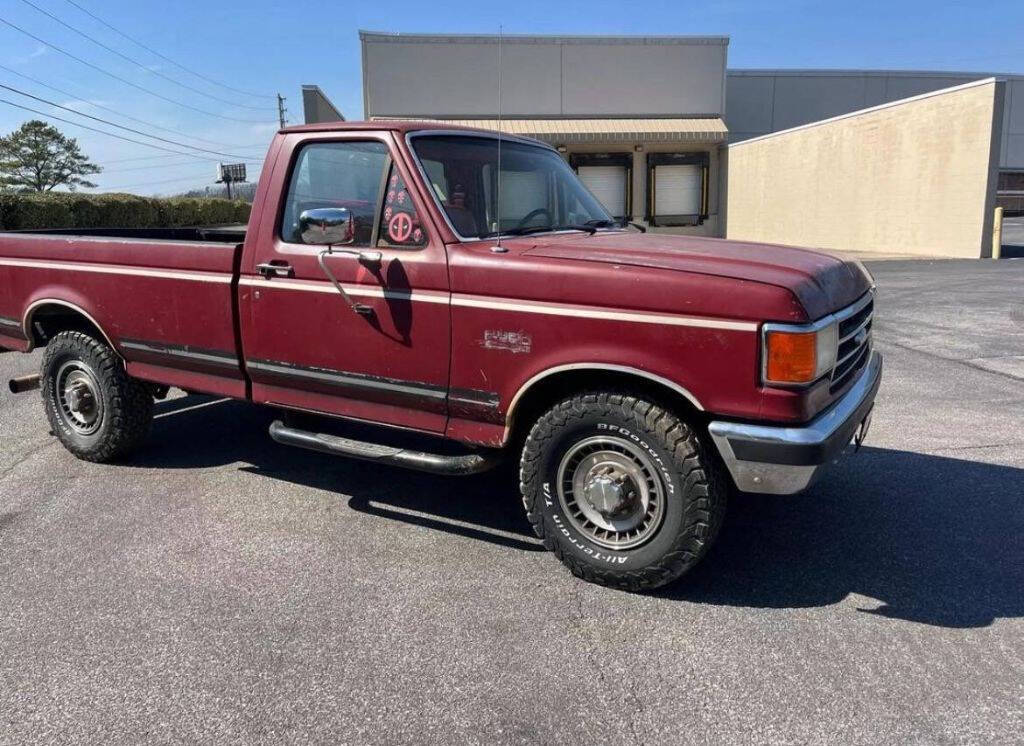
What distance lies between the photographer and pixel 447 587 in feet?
11.6

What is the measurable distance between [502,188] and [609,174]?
25551mm

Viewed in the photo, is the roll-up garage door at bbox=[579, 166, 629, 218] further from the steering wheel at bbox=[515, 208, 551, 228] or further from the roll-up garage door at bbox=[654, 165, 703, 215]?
the steering wheel at bbox=[515, 208, 551, 228]

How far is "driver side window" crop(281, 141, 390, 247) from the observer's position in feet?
13.0

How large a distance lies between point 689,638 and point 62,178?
6990 centimetres

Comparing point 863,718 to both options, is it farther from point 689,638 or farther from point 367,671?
point 367,671

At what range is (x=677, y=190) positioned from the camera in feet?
96.4

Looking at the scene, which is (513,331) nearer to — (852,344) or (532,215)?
(532,215)

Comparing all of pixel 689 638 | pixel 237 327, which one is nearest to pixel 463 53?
pixel 237 327

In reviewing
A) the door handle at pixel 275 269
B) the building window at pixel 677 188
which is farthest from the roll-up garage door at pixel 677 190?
the door handle at pixel 275 269

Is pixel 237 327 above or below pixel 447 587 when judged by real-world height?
above

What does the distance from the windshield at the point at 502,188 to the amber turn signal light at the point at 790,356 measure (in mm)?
1543

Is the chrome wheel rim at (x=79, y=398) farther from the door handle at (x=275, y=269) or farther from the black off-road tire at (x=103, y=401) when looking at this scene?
the door handle at (x=275, y=269)

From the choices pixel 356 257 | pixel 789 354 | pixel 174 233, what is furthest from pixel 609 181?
pixel 789 354

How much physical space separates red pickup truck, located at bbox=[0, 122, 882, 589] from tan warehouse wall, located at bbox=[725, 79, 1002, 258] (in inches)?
679
